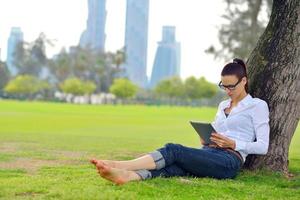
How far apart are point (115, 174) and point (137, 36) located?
608ft

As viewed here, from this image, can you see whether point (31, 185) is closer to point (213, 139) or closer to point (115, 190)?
point (115, 190)

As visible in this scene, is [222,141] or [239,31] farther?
[239,31]

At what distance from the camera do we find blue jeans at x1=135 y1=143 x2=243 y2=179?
5.43m

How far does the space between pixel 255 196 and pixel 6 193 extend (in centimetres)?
219

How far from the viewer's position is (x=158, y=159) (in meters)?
5.38

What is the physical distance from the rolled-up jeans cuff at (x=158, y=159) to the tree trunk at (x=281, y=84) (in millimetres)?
1760

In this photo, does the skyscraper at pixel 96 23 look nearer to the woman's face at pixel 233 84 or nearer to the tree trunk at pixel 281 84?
the tree trunk at pixel 281 84

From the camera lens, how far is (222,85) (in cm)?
604

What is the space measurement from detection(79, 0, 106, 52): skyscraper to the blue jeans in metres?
165

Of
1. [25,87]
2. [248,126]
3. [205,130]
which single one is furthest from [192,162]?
[25,87]

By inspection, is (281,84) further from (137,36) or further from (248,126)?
(137,36)

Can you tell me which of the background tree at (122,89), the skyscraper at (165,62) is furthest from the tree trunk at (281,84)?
the skyscraper at (165,62)

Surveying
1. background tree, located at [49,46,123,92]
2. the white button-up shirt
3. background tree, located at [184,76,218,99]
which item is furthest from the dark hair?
background tree, located at [184,76,218,99]

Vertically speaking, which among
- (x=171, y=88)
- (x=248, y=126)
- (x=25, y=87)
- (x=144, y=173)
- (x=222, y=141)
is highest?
(x=171, y=88)
